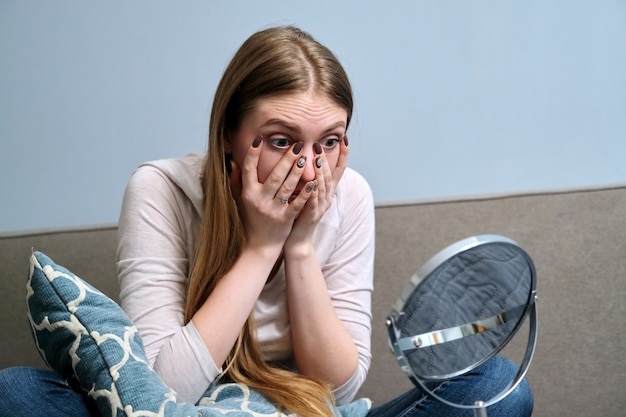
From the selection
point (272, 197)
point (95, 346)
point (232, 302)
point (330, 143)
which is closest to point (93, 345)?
point (95, 346)

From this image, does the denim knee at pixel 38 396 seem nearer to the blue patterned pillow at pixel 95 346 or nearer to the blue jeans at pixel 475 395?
the blue patterned pillow at pixel 95 346

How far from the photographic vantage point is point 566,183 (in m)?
1.85

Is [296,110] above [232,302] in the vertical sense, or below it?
above

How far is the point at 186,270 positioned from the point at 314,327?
0.83 ft

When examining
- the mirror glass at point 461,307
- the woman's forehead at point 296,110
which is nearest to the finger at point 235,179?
the woman's forehead at point 296,110

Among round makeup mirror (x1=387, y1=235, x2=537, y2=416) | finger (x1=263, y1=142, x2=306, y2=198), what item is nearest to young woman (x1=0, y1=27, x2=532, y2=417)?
finger (x1=263, y1=142, x2=306, y2=198)

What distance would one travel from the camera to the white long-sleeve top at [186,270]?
4.08ft

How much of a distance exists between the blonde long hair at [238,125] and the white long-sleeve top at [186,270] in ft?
0.14

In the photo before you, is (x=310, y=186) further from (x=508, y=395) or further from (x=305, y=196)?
(x=508, y=395)

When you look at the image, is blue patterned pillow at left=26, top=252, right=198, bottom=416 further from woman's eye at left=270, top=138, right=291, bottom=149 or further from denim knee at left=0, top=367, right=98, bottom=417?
woman's eye at left=270, top=138, right=291, bottom=149

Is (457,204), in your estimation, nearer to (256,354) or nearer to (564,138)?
(564,138)

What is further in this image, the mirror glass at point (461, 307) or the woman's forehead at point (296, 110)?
the woman's forehead at point (296, 110)

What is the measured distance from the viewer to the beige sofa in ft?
5.69

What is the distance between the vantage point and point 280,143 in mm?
1321
